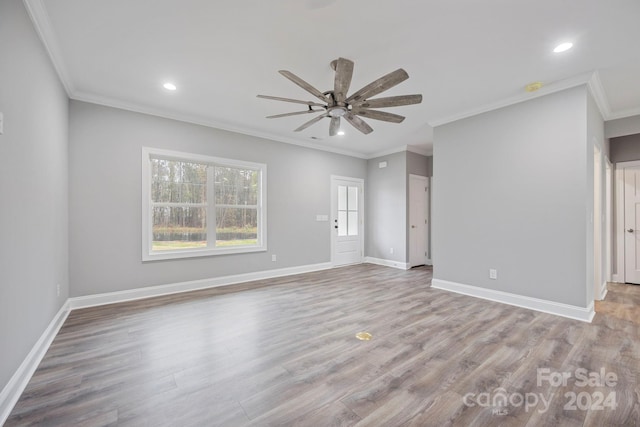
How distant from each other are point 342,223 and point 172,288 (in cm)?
372

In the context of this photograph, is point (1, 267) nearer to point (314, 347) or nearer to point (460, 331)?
point (314, 347)

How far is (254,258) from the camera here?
16.1ft

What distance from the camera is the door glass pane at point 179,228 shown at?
4.06 metres

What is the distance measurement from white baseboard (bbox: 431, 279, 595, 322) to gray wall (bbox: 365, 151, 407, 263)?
1862 mm

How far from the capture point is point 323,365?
2.12 metres

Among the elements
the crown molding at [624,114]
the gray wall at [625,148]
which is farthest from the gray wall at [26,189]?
the gray wall at [625,148]

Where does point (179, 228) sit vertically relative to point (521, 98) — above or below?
below

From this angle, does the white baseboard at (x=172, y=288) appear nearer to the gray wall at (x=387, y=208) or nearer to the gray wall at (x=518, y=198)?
the gray wall at (x=387, y=208)

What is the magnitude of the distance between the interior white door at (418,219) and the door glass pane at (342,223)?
1.49 m

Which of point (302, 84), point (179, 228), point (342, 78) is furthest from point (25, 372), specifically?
point (342, 78)

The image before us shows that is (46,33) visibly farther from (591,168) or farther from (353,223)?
(591,168)

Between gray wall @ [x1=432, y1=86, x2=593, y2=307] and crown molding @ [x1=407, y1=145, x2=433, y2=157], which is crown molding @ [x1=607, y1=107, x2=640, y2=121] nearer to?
gray wall @ [x1=432, y1=86, x2=593, y2=307]

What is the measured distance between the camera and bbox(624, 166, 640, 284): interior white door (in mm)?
4410

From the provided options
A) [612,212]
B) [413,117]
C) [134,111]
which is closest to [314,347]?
[413,117]
